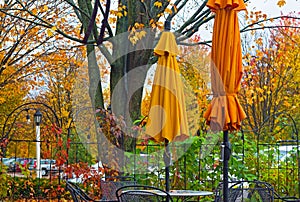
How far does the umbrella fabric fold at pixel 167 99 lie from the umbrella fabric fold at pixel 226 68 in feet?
3.08

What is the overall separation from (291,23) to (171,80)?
12.4m

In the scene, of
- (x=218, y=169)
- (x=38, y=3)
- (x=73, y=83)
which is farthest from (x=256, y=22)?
(x=73, y=83)

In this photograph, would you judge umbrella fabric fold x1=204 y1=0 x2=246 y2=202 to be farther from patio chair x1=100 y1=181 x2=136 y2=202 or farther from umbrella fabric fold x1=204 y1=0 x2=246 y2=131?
patio chair x1=100 y1=181 x2=136 y2=202

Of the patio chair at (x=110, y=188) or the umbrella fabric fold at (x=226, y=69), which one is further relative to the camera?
the patio chair at (x=110, y=188)

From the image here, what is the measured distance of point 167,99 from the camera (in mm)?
5488

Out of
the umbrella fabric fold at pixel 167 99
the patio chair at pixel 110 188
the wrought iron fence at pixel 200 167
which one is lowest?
the patio chair at pixel 110 188

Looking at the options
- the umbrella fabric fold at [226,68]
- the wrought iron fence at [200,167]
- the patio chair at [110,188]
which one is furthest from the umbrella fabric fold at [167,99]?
the wrought iron fence at [200,167]

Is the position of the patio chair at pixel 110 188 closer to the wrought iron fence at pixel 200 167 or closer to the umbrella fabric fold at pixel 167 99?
the wrought iron fence at pixel 200 167

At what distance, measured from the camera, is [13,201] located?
805 cm

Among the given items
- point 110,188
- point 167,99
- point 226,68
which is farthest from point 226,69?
point 110,188

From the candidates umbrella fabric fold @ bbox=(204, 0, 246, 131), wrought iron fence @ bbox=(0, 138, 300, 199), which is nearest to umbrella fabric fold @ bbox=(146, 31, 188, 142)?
umbrella fabric fold @ bbox=(204, 0, 246, 131)

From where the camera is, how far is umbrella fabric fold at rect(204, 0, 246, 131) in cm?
446

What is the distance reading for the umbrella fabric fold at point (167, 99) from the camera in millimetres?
5461

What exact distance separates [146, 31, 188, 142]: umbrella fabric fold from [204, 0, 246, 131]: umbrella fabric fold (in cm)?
94
